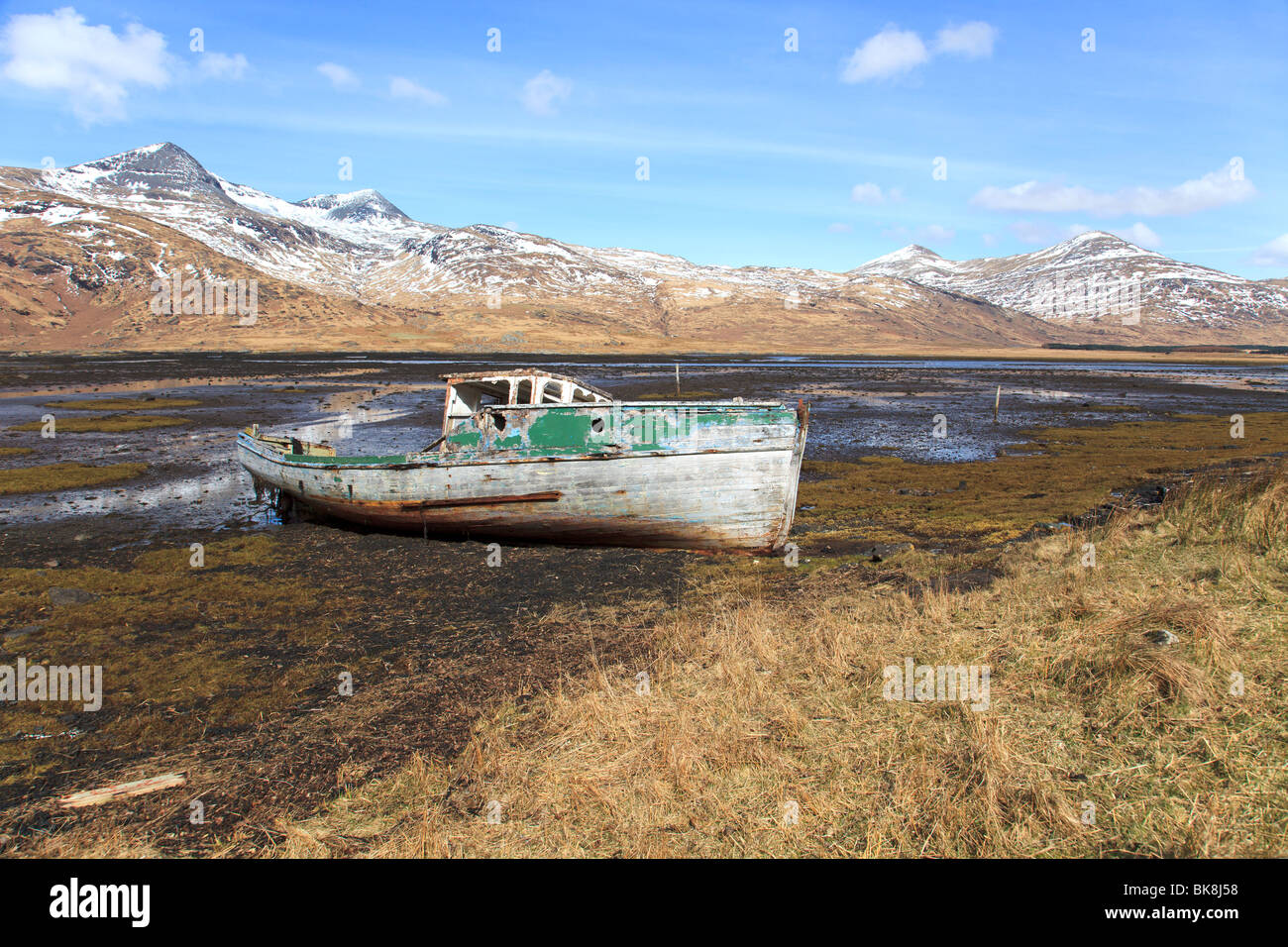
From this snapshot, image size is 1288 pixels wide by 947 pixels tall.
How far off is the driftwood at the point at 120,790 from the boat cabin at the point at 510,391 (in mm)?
8879

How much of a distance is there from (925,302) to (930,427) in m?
162

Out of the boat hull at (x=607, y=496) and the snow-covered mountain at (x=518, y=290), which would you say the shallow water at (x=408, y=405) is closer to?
the boat hull at (x=607, y=496)

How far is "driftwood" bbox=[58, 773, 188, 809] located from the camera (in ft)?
19.5

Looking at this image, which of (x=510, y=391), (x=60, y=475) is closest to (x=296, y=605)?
(x=510, y=391)

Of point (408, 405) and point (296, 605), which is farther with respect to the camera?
point (408, 405)

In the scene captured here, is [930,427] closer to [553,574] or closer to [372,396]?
[553,574]

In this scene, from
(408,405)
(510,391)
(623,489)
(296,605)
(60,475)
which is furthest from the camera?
(408,405)

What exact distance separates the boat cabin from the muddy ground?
2652 millimetres

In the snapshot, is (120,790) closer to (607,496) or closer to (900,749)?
(900,749)

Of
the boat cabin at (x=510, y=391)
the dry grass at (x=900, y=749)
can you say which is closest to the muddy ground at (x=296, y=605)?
the dry grass at (x=900, y=749)

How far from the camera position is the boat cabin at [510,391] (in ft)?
48.3

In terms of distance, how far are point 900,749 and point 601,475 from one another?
800 cm

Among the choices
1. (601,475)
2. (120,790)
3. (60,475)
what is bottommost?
(120,790)

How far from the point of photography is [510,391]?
14.7 meters
